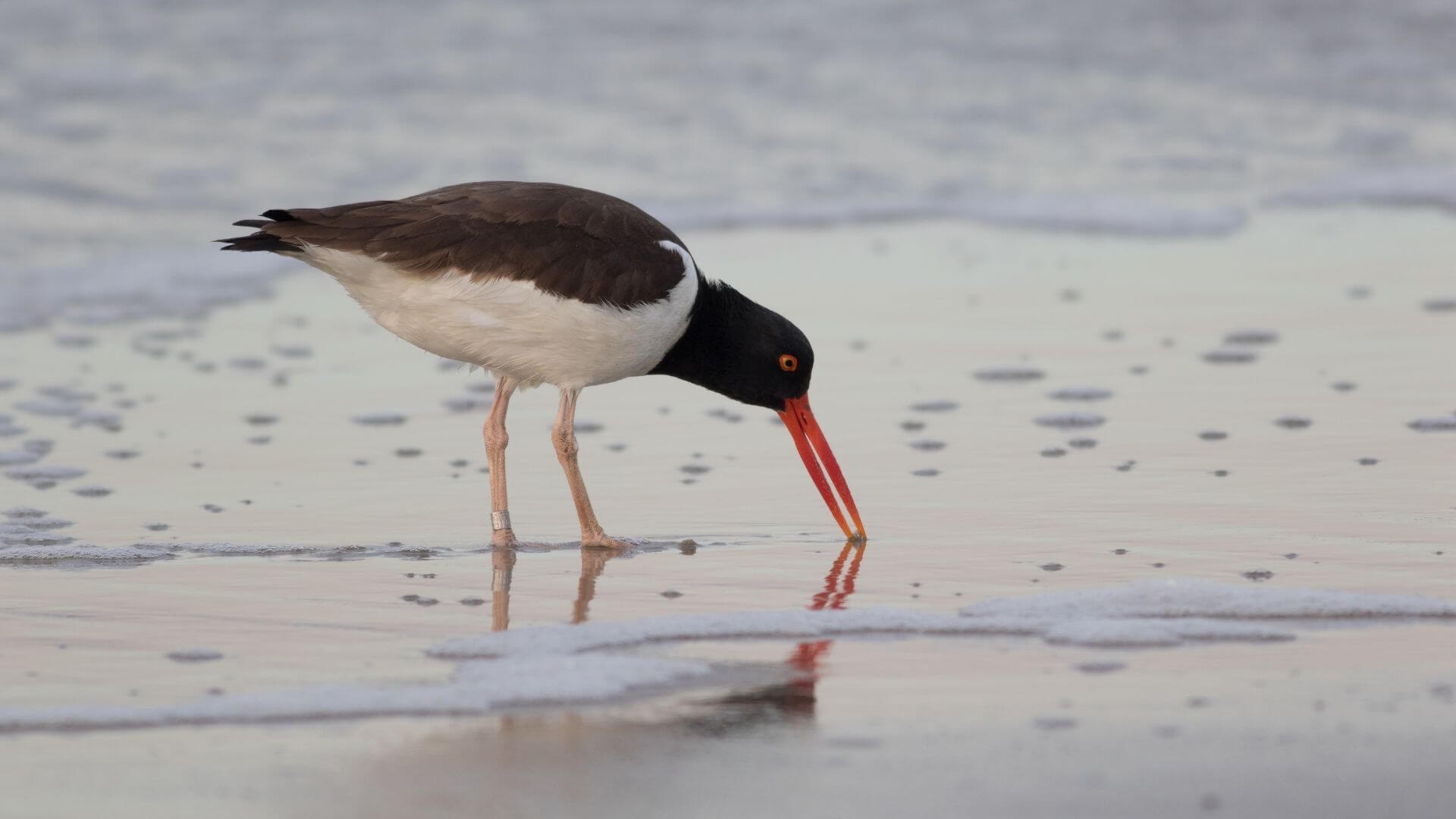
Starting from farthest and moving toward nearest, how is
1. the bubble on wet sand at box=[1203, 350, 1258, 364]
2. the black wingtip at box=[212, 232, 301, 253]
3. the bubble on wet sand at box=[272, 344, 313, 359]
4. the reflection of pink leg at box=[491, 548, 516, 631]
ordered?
1. the bubble on wet sand at box=[272, 344, 313, 359]
2. the bubble on wet sand at box=[1203, 350, 1258, 364]
3. the black wingtip at box=[212, 232, 301, 253]
4. the reflection of pink leg at box=[491, 548, 516, 631]

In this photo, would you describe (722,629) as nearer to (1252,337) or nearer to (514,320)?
(514,320)

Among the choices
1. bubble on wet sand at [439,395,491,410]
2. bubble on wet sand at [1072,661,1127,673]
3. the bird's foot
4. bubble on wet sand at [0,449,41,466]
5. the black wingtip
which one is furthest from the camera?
bubble on wet sand at [439,395,491,410]

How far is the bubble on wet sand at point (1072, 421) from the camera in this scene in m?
7.54

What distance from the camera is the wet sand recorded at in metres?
3.78

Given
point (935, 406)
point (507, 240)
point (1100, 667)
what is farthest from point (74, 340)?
point (1100, 667)

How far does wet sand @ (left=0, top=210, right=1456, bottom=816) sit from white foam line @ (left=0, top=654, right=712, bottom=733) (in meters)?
0.07

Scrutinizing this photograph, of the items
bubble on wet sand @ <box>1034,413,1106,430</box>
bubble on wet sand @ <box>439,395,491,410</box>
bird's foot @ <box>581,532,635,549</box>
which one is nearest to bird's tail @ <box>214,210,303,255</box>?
bird's foot @ <box>581,532,635,549</box>

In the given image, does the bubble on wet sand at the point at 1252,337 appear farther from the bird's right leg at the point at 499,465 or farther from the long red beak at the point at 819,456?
the bird's right leg at the point at 499,465

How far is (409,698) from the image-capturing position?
421 centimetres

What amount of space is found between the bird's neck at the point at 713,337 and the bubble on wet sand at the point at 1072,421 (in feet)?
4.58

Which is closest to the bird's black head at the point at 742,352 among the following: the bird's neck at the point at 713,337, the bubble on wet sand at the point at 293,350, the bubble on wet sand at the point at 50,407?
the bird's neck at the point at 713,337

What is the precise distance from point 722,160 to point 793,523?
8.19 meters

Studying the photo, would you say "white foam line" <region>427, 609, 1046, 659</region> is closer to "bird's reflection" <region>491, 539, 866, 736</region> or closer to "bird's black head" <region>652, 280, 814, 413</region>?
"bird's reflection" <region>491, 539, 866, 736</region>

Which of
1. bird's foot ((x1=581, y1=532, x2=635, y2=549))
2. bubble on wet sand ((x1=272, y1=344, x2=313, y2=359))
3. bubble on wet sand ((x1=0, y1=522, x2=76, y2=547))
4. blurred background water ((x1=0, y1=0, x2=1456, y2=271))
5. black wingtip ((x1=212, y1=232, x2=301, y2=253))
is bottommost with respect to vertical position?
bird's foot ((x1=581, y1=532, x2=635, y2=549))
